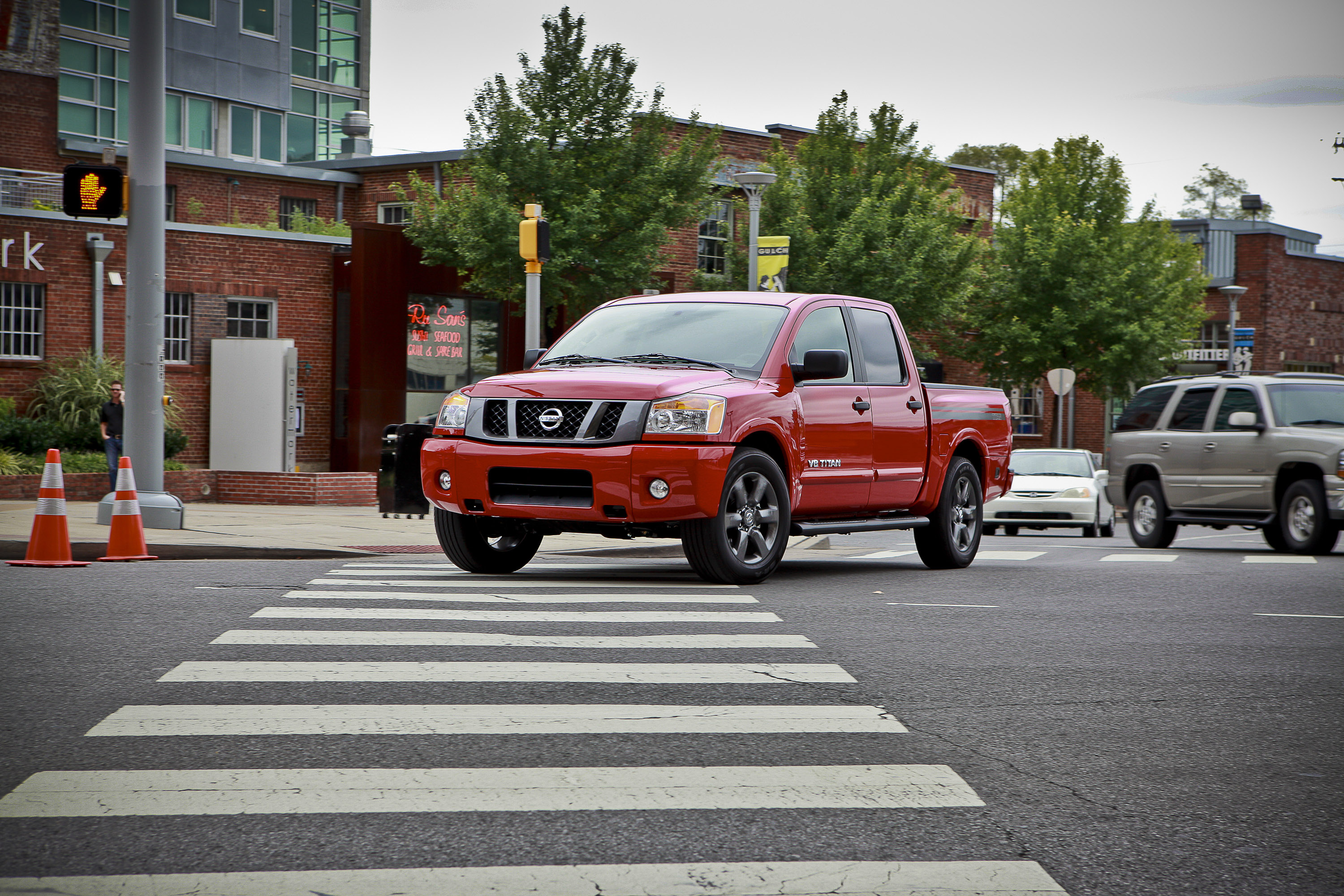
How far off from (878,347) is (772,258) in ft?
36.8

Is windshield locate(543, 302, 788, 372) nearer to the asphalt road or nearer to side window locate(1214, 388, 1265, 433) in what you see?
the asphalt road

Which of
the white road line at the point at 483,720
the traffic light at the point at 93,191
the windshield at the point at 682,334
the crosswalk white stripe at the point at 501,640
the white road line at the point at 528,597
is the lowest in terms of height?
the white road line at the point at 528,597

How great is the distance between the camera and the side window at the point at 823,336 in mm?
10836

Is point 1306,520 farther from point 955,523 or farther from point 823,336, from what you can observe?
point 823,336

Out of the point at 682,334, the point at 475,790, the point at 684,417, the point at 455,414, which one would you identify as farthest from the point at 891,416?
the point at 475,790

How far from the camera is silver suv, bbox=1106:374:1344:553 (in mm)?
15844

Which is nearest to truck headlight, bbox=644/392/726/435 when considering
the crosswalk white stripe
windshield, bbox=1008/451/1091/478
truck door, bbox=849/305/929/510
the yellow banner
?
the crosswalk white stripe

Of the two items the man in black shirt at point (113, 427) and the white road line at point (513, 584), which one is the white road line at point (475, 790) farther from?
the man in black shirt at point (113, 427)

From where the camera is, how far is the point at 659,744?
5.22 m

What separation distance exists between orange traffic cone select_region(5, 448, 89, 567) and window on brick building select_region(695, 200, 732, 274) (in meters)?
27.1

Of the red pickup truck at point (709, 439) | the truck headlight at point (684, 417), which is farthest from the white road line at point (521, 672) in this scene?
the truck headlight at point (684, 417)

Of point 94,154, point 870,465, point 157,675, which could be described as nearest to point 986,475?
point 870,465

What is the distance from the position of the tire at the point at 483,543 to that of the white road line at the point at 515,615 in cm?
167

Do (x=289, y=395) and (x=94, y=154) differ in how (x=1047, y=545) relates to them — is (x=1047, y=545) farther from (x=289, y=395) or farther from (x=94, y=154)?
(x=94, y=154)
